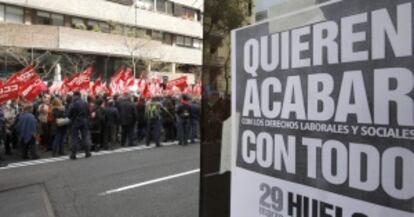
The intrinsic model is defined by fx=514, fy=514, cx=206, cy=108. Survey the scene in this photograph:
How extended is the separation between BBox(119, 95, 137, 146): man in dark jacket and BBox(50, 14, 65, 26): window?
27259mm

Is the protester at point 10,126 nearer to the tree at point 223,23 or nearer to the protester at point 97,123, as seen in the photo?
the protester at point 97,123

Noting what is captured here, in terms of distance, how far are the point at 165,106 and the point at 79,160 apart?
506 cm

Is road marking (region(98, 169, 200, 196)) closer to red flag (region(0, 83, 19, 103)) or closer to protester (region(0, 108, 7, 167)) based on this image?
protester (region(0, 108, 7, 167))

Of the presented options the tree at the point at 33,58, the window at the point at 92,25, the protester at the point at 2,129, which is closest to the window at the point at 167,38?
the window at the point at 92,25

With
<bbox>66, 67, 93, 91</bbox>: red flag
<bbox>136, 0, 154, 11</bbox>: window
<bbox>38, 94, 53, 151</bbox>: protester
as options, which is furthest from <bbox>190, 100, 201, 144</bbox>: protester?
<bbox>136, 0, 154, 11</bbox>: window

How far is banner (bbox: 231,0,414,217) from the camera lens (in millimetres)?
1315

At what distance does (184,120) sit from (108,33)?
30.0 metres

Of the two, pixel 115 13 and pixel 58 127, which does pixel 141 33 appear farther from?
pixel 58 127

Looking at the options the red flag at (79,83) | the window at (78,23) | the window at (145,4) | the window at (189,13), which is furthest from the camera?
the window at (189,13)

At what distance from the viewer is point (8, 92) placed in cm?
1243

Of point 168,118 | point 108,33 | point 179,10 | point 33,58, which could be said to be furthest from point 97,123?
point 179,10

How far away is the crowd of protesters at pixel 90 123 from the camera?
12.8 metres

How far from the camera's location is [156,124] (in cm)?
1574

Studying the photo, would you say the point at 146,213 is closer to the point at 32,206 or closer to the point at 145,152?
the point at 32,206
